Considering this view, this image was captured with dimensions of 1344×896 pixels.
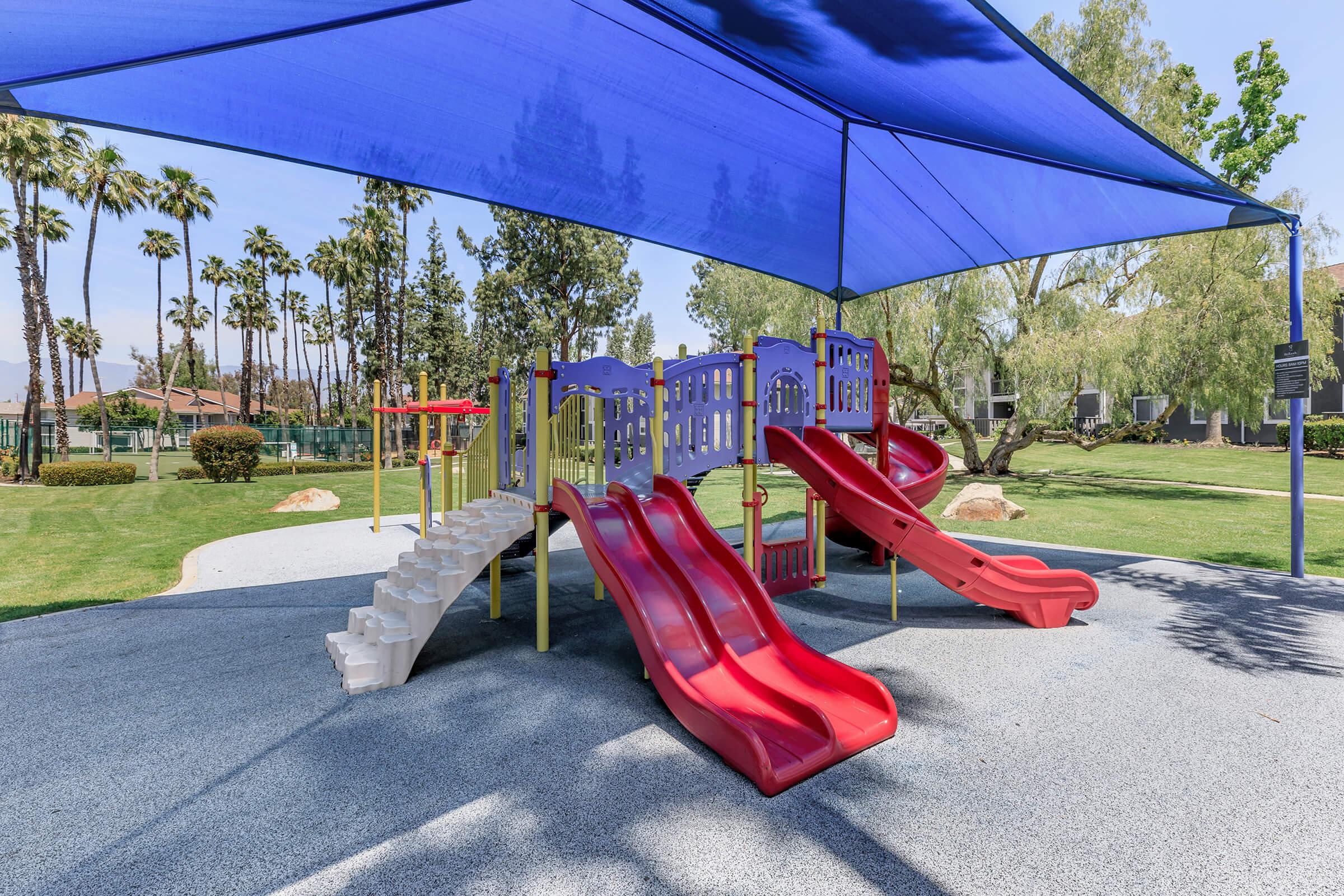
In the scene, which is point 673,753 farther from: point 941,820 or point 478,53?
point 478,53

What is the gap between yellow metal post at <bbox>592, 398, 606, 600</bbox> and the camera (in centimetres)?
583

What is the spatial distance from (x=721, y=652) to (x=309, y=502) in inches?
512

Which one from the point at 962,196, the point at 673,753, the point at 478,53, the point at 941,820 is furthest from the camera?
the point at 962,196

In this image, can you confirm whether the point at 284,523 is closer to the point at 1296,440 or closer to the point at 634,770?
the point at 634,770

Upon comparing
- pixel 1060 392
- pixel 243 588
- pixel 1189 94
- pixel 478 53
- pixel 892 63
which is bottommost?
pixel 243 588

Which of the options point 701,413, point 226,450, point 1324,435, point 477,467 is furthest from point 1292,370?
point 226,450

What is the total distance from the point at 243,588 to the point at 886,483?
24.9ft

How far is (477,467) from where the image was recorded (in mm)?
7258

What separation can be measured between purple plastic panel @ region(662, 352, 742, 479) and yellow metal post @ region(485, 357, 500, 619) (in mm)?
1715

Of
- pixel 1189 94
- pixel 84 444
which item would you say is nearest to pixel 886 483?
pixel 1189 94

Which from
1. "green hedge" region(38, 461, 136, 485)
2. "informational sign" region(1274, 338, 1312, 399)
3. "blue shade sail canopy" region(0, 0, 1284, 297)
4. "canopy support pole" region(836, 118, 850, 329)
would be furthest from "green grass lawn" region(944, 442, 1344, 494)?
"green hedge" region(38, 461, 136, 485)

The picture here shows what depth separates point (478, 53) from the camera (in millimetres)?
4410

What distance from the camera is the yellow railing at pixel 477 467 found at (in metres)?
6.77

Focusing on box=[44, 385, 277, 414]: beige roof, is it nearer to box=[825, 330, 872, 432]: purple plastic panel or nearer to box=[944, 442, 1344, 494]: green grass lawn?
box=[825, 330, 872, 432]: purple plastic panel
